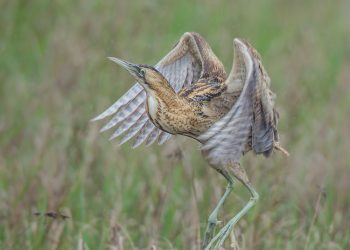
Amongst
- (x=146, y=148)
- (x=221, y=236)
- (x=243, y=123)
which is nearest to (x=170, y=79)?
(x=243, y=123)

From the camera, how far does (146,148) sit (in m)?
7.73

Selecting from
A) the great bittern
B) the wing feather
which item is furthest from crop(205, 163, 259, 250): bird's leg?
the wing feather

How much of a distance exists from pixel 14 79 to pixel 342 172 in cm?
286

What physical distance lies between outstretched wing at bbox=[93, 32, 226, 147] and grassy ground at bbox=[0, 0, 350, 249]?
18.9 inches

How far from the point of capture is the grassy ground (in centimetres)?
629

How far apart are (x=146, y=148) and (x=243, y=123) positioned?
294cm

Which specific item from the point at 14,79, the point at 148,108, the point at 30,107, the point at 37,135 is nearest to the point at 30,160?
the point at 37,135

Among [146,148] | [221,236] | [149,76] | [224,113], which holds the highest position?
[149,76]

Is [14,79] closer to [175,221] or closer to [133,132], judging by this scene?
[175,221]

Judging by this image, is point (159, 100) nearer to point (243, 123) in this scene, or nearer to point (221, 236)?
point (243, 123)

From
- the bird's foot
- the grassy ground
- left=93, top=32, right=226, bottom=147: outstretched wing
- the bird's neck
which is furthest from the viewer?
the grassy ground

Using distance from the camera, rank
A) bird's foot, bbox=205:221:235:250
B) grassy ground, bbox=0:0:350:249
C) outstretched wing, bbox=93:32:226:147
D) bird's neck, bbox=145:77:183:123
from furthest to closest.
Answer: grassy ground, bbox=0:0:350:249 → outstretched wing, bbox=93:32:226:147 → bird's neck, bbox=145:77:183:123 → bird's foot, bbox=205:221:235:250

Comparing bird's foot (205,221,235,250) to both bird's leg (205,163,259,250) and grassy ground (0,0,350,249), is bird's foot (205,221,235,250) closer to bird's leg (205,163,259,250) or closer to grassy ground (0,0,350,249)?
bird's leg (205,163,259,250)

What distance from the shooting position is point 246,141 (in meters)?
4.84
